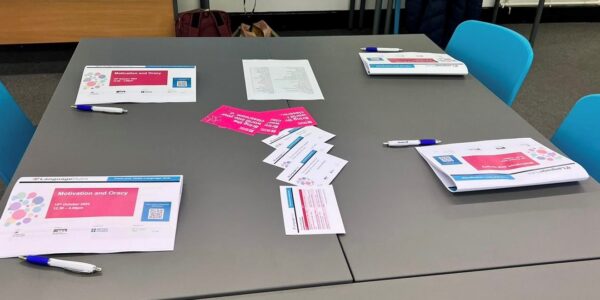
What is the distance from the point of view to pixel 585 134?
1.27 meters

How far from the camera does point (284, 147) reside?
117 cm

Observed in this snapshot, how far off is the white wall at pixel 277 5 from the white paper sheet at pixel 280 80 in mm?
2152

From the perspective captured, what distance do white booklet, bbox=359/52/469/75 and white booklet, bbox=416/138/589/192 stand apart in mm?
444

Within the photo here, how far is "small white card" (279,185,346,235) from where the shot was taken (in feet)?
3.05

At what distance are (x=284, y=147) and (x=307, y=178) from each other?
14cm

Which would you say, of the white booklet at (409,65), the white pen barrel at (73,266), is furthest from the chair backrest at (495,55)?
the white pen barrel at (73,266)

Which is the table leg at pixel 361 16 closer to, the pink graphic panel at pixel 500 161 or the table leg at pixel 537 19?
the table leg at pixel 537 19

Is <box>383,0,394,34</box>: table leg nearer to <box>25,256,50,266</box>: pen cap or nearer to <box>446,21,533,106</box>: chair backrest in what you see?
<box>446,21,533,106</box>: chair backrest

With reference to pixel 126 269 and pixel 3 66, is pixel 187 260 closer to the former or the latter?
pixel 126 269

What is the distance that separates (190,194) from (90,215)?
0.64 ft

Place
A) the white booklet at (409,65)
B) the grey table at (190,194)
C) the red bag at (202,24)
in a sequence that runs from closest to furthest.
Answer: the grey table at (190,194), the white booklet at (409,65), the red bag at (202,24)

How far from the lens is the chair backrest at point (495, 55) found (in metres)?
1.57

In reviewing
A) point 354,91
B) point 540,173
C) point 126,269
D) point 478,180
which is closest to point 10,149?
point 126,269

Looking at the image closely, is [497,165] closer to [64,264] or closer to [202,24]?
[64,264]
